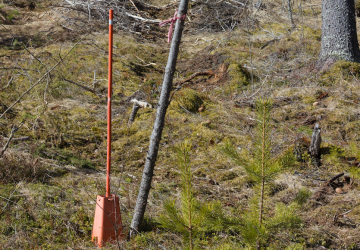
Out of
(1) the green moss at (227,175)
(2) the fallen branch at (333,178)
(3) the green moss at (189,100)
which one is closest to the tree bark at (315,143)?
(2) the fallen branch at (333,178)

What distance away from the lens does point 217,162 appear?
461cm

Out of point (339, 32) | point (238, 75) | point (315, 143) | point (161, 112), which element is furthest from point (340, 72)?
point (161, 112)

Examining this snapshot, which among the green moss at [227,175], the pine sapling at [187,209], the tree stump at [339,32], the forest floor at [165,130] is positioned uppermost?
the tree stump at [339,32]

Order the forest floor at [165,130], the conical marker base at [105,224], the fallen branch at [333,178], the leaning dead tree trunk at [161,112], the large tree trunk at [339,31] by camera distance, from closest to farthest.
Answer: the leaning dead tree trunk at [161,112]
the conical marker base at [105,224]
the forest floor at [165,130]
the fallen branch at [333,178]
the large tree trunk at [339,31]

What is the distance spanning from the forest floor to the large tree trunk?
1.14ft

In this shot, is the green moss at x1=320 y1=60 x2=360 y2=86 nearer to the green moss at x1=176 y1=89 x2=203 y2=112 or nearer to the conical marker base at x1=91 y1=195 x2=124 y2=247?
the green moss at x1=176 y1=89 x2=203 y2=112

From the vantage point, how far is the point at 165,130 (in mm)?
5477

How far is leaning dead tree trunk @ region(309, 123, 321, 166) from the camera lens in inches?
169

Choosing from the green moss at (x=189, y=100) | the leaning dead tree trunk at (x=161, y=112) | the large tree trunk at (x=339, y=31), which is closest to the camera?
the leaning dead tree trunk at (x=161, y=112)

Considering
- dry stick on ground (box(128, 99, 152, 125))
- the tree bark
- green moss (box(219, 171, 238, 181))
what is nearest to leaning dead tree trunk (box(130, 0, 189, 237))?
green moss (box(219, 171, 238, 181))

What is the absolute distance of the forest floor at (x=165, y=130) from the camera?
3.14 meters

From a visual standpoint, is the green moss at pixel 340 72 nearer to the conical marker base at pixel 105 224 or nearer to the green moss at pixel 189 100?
the green moss at pixel 189 100

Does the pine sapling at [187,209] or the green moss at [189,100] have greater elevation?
the pine sapling at [187,209]

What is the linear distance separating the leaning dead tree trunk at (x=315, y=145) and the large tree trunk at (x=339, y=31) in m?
3.02
